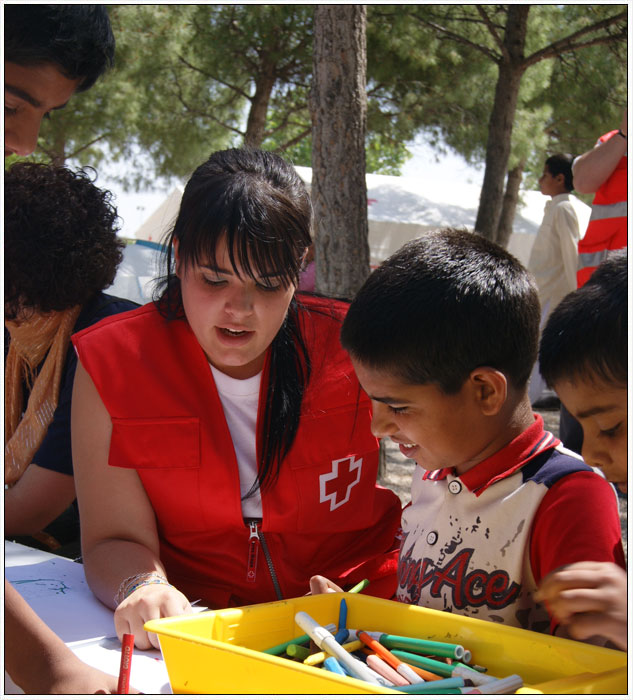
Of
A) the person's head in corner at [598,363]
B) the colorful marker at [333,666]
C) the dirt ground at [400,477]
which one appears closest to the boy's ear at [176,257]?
the person's head in corner at [598,363]

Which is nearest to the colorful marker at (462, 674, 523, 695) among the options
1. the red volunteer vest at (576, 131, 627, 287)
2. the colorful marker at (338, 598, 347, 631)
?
the colorful marker at (338, 598, 347, 631)

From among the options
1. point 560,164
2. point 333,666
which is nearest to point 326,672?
point 333,666

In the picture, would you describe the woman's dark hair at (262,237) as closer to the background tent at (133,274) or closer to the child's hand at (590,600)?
the child's hand at (590,600)

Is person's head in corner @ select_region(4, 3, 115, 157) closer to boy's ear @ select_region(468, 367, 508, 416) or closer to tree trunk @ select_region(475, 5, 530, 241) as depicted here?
boy's ear @ select_region(468, 367, 508, 416)

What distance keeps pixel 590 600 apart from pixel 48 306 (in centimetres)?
140

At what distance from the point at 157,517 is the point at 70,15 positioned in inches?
32.6

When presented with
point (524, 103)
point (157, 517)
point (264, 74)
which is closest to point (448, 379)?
point (157, 517)

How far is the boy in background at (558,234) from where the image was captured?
5.00 metres

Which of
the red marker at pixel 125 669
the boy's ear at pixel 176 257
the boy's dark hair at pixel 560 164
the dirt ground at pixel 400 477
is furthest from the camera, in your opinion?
the boy's dark hair at pixel 560 164

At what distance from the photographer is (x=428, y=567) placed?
4.08 ft

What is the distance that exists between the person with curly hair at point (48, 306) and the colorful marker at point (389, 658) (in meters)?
0.96

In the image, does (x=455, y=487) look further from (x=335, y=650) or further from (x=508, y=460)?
(x=335, y=650)

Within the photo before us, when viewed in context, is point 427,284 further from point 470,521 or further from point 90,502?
point 90,502

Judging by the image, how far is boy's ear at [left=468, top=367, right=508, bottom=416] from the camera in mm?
1163
